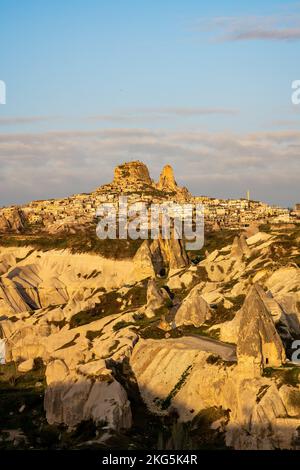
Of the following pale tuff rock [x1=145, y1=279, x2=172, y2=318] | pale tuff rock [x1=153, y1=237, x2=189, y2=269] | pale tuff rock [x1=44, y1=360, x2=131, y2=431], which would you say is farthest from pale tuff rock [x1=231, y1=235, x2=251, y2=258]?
pale tuff rock [x1=44, y1=360, x2=131, y2=431]

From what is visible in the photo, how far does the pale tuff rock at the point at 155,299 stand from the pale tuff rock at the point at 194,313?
10612 mm

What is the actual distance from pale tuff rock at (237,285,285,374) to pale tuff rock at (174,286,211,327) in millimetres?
22935

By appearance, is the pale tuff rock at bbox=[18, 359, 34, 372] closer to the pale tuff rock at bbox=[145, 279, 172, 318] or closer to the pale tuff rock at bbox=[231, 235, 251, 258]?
the pale tuff rock at bbox=[145, 279, 172, 318]

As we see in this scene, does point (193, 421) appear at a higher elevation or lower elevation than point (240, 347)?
lower

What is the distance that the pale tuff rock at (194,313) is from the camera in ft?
307

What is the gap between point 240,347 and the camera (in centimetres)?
6788

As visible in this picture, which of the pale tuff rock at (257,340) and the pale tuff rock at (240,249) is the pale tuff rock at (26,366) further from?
the pale tuff rock at (257,340)

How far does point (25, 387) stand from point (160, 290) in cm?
2587

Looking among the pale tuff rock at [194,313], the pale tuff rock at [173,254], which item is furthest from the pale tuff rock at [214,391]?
the pale tuff rock at [173,254]

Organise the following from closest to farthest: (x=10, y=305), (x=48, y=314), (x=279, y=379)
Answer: (x=279, y=379), (x=48, y=314), (x=10, y=305)
